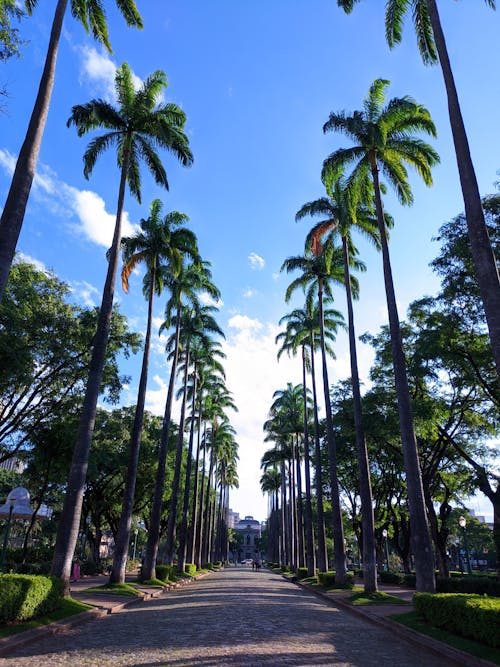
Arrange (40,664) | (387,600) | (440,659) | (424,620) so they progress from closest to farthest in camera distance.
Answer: (40,664), (440,659), (424,620), (387,600)

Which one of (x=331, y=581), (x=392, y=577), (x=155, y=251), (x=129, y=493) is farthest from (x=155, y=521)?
(x=392, y=577)

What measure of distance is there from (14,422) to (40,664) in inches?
650

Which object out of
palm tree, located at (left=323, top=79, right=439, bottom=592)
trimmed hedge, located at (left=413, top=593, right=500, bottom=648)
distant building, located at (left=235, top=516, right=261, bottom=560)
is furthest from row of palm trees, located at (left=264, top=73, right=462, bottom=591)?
distant building, located at (left=235, top=516, right=261, bottom=560)

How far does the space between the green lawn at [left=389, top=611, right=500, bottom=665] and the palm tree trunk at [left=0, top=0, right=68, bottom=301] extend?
1029 centimetres

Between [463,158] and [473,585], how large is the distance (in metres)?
16.9

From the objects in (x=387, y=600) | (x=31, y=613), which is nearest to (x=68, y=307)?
(x=31, y=613)

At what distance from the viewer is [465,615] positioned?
8.54 meters

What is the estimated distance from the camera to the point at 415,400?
2230 centimetres

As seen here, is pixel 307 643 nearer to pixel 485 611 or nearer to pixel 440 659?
pixel 440 659

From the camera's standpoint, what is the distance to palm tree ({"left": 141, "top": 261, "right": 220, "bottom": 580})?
913 inches

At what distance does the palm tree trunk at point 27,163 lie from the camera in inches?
364

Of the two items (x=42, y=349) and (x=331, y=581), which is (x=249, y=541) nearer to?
(x=331, y=581)

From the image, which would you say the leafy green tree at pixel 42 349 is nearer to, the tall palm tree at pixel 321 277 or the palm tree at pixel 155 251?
the palm tree at pixel 155 251

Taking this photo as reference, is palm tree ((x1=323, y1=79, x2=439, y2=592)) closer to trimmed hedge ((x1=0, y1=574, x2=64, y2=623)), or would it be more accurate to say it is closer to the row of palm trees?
the row of palm trees
